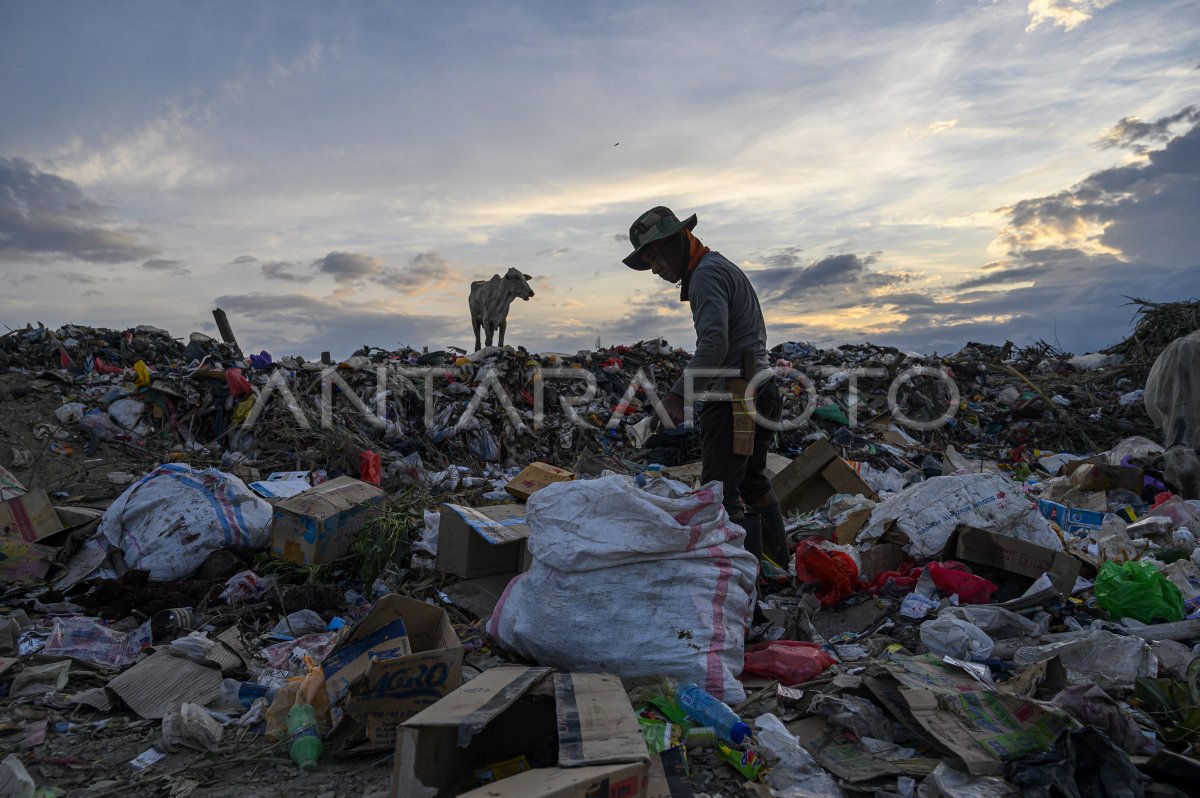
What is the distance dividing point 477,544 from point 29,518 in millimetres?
2664

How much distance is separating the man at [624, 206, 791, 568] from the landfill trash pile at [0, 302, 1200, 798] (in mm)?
464

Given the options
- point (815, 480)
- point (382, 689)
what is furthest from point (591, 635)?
point (815, 480)

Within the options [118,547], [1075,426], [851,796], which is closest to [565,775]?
[851,796]

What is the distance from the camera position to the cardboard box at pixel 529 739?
5.55 feet

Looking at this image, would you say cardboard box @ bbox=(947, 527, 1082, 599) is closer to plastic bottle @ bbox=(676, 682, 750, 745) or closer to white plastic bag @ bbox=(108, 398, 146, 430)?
plastic bottle @ bbox=(676, 682, 750, 745)

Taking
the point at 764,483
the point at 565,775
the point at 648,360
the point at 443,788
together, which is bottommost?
the point at 443,788

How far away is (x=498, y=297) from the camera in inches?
526

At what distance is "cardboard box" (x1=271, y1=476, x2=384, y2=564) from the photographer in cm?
385

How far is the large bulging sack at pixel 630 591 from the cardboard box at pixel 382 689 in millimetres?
362

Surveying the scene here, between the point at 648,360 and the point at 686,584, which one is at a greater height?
the point at 648,360

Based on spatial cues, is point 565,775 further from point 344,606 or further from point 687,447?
point 687,447

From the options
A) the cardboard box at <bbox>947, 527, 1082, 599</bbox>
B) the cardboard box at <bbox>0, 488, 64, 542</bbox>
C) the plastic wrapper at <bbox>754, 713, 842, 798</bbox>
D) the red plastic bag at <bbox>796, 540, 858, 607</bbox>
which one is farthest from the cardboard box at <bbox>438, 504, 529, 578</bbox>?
the cardboard box at <bbox>0, 488, 64, 542</bbox>

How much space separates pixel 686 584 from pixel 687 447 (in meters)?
5.01

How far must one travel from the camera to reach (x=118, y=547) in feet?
13.2
